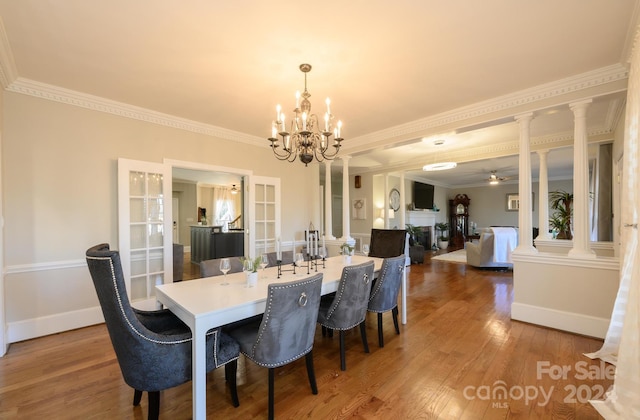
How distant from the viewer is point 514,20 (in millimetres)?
1955

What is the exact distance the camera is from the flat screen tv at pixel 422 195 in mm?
9047

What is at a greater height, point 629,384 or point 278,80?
point 278,80

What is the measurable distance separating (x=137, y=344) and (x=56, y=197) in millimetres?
2576

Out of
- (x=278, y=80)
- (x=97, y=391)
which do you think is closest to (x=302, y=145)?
(x=278, y=80)

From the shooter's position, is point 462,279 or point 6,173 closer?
point 6,173

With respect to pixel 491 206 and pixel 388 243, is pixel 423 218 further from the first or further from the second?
pixel 388 243

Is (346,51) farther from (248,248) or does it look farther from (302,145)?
(248,248)

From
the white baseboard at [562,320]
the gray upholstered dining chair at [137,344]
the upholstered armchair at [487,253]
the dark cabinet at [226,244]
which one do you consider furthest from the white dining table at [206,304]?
the upholstered armchair at [487,253]

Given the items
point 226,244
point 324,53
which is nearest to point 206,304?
point 324,53

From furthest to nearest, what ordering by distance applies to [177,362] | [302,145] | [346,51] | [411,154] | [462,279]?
[411,154], [462,279], [302,145], [346,51], [177,362]

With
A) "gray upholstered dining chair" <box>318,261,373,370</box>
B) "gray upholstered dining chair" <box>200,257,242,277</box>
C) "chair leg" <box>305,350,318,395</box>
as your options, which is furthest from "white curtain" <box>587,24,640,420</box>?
"gray upholstered dining chair" <box>200,257,242,277</box>

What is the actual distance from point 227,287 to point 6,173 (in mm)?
2668

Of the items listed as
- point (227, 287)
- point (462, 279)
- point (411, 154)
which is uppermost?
point (411, 154)

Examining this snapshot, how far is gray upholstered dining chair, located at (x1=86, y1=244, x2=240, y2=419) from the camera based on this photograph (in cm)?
137
